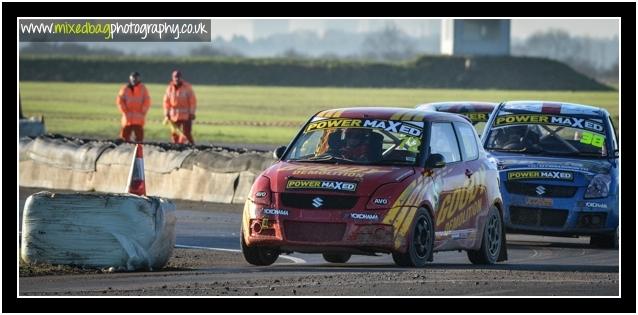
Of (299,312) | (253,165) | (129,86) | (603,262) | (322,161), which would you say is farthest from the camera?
(129,86)

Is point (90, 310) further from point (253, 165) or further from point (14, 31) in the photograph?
point (253, 165)

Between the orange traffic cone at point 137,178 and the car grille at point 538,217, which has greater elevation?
the orange traffic cone at point 137,178

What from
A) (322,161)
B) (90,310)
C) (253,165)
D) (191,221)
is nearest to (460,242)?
(322,161)

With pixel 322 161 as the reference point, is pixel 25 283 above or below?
below

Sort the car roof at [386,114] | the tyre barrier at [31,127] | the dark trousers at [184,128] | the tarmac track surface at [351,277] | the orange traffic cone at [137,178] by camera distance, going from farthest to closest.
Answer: the tyre barrier at [31,127]
the dark trousers at [184,128]
the orange traffic cone at [137,178]
the car roof at [386,114]
the tarmac track surface at [351,277]

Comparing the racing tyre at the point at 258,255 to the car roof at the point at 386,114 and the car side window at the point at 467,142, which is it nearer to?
the car roof at the point at 386,114

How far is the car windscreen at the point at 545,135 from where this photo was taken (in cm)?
1694

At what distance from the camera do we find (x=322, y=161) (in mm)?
13273

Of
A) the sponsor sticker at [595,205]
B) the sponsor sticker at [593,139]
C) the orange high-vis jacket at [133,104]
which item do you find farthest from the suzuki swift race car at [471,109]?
the orange high-vis jacket at [133,104]

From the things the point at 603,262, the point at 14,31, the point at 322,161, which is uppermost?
the point at 14,31

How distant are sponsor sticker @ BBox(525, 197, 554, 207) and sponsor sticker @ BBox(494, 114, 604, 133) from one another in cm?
127

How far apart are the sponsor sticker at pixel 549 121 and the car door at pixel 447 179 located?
3.41 metres

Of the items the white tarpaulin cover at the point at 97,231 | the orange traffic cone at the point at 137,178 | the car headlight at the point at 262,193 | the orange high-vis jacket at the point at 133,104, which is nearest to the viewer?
the white tarpaulin cover at the point at 97,231

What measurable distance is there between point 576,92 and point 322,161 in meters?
62.7
